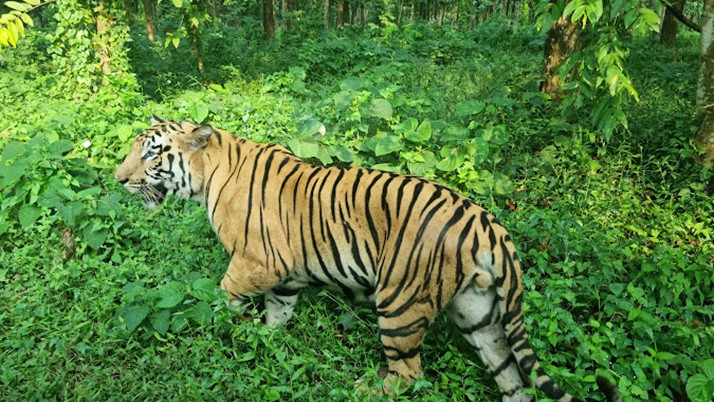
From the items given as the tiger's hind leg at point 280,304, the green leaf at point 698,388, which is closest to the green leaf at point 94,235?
the tiger's hind leg at point 280,304

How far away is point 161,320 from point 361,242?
51.8 inches

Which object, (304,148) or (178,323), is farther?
(304,148)

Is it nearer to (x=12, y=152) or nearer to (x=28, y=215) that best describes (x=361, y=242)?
(x=28, y=215)

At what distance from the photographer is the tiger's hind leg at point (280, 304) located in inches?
140

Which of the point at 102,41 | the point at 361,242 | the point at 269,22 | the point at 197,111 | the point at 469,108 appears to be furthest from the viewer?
the point at 269,22

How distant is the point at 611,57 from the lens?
3648 mm

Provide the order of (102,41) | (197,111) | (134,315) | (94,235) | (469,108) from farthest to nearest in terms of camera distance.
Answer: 1. (102,41)
2. (197,111)
3. (469,108)
4. (94,235)
5. (134,315)

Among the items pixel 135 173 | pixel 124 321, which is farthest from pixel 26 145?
pixel 124 321

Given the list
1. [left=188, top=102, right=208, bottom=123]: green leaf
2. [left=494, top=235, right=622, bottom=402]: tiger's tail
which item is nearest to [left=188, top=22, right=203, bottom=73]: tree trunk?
[left=188, top=102, right=208, bottom=123]: green leaf

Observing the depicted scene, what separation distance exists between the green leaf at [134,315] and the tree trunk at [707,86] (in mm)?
4584

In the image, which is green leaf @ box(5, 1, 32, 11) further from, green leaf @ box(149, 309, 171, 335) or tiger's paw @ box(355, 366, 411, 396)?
tiger's paw @ box(355, 366, 411, 396)

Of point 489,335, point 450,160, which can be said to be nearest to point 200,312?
point 489,335

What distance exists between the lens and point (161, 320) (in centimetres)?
323

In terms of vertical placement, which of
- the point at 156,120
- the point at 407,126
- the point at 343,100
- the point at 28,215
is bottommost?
the point at 28,215
